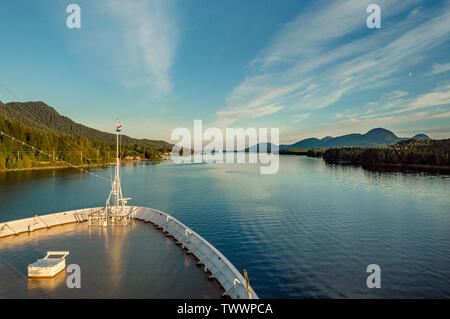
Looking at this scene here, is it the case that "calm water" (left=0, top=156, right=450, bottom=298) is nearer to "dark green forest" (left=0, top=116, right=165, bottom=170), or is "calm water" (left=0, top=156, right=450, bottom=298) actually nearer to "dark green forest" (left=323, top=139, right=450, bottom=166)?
"dark green forest" (left=0, top=116, right=165, bottom=170)

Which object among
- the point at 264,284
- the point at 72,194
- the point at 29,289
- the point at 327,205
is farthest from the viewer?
the point at 72,194

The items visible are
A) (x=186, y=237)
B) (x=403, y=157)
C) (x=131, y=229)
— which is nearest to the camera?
(x=186, y=237)

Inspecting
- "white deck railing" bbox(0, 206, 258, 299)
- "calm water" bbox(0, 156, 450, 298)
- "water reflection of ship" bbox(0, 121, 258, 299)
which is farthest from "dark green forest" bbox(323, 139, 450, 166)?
"water reflection of ship" bbox(0, 121, 258, 299)

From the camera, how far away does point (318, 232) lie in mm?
30422

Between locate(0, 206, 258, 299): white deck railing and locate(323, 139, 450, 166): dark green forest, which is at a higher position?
locate(323, 139, 450, 166): dark green forest

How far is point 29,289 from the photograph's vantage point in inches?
518

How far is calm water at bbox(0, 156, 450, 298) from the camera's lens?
60.5 ft

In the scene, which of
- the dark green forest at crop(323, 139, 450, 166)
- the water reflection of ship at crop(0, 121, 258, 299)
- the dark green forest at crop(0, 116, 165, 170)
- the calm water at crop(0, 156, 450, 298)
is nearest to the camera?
the water reflection of ship at crop(0, 121, 258, 299)

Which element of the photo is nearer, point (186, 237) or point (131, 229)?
point (186, 237)

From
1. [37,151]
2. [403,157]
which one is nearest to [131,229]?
[37,151]

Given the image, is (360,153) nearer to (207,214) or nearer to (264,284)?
(207,214)

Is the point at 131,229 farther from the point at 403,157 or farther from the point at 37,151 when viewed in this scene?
the point at 403,157

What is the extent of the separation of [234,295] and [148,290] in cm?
488
